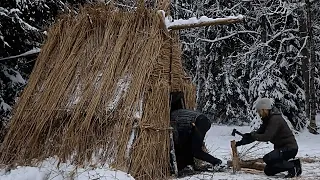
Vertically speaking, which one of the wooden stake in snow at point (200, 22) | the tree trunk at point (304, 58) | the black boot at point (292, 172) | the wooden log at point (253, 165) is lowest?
the black boot at point (292, 172)

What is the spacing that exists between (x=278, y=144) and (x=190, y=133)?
131 centimetres

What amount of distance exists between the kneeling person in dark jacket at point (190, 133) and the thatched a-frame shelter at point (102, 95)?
49 centimetres

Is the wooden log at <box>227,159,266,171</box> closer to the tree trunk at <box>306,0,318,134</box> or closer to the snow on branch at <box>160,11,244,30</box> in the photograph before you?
the snow on branch at <box>160,11,244,30</box>

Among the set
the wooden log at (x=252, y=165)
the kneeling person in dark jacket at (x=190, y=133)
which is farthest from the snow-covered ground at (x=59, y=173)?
the wooden log at (x=252, y=165)

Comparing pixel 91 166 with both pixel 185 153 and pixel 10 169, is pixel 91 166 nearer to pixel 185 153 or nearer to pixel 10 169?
pixel 10 169

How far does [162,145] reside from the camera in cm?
670

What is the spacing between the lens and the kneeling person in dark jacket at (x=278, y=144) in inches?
279

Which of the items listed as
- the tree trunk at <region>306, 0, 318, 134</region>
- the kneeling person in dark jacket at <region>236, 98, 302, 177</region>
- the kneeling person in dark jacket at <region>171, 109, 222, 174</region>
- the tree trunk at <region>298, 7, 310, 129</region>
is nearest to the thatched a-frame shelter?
the kneeling person in dark jacket at <region>171, 109, 222, 174</region>

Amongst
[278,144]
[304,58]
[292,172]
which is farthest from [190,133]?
[304,58]

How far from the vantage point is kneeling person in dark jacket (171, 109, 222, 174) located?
7.26 metres

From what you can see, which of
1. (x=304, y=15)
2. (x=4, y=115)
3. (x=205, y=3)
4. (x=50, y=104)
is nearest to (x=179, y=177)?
(x=50, y=104)

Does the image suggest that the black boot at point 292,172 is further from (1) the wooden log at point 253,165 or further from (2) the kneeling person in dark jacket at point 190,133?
(2) the kneeling person in dark jacket at point 190,133

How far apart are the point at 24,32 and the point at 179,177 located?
395 centimetres

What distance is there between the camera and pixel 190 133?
7355mm
